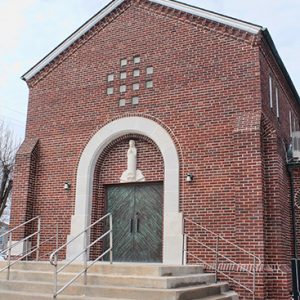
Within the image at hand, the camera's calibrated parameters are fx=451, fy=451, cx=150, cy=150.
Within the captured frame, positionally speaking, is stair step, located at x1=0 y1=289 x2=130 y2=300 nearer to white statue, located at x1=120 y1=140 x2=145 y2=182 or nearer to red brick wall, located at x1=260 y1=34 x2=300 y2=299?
red brick wall, located at x1=260 y1=34 x2=300 y2=299

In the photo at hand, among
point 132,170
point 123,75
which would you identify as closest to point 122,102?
point 123,75

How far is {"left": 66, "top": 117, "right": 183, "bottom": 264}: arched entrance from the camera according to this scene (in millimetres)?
11016

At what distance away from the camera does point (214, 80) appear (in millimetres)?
11500

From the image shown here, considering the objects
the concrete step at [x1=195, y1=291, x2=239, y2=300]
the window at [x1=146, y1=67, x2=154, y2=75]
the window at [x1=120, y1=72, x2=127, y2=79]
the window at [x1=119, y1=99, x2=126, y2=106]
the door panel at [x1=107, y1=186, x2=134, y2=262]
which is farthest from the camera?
the window at [x1=120, y1=72, x2=127, y2=79]

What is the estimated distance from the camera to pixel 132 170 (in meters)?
12.2

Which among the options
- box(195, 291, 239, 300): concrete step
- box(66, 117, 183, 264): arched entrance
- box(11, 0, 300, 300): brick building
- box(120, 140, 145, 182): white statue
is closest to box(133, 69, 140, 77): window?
box(11, 0, 300, 300): brick building

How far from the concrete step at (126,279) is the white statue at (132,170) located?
11.5 ft

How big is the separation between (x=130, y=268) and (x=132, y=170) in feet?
13.1

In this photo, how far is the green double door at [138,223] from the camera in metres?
11.7

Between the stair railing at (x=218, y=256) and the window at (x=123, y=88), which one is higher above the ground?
the window at (x=123, y=88)

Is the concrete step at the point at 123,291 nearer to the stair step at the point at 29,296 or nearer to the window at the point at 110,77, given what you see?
the stair step at the point at 29,296

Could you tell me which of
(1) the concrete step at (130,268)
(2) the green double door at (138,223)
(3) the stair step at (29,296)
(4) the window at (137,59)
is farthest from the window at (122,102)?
(3) the stair step at (29,296)

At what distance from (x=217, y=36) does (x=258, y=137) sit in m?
3.14

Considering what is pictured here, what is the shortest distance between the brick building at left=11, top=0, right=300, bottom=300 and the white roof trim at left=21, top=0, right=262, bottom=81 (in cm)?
3
